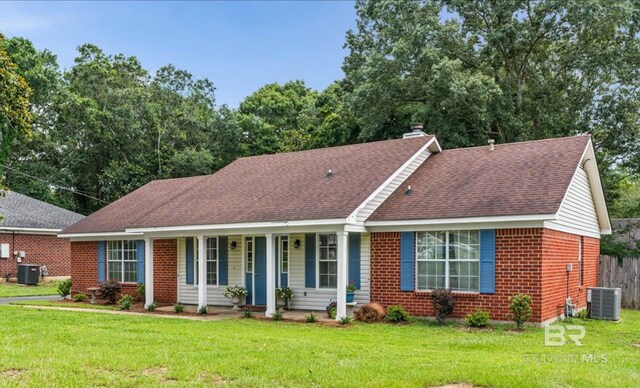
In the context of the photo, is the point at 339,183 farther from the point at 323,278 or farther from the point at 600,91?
the point at 600,91

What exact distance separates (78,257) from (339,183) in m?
10.6

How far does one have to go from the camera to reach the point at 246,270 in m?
17.2

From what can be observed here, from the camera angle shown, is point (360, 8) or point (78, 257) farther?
point (360, 8)

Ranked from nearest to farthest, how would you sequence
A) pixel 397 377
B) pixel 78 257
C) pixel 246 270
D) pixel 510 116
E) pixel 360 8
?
pixel 397 377
pixel 246 270
pixel 78 257
pixel 510 116
pixel 360 8

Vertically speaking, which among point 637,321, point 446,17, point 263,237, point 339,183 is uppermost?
point 446,17

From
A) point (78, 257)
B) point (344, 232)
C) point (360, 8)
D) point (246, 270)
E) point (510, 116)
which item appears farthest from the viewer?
point (360, 8)

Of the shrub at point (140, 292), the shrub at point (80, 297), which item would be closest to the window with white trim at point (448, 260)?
the shrub at point (140, 292)

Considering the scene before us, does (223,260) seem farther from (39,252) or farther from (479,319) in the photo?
(39,252)

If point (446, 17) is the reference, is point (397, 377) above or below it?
below

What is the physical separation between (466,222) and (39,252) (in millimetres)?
24248

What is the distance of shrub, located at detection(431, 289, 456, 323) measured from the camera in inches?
523

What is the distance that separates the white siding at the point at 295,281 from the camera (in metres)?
15.0

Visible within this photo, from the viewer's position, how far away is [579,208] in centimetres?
1617

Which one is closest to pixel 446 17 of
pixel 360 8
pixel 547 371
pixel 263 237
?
pixel 360 8
